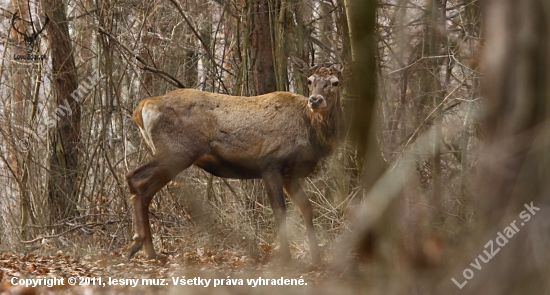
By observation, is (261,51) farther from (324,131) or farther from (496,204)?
(496,204)

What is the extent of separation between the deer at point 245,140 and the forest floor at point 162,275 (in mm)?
652

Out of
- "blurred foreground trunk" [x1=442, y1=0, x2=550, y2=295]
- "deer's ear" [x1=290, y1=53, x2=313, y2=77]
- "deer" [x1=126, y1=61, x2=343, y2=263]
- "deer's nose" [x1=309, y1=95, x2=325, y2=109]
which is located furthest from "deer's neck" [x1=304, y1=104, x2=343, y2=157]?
"blurred foreground trunk" [x1=442, y1=0, x2=550, y2=295]

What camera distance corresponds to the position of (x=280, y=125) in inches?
321

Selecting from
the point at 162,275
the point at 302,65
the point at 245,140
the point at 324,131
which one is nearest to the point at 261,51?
the point at 302,65

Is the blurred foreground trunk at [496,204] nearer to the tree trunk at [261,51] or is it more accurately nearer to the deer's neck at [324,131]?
the deer's neck at [324,131]

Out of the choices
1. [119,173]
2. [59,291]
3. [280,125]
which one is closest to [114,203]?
[119,173]

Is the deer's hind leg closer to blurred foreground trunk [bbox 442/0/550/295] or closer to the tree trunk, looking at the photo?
the tree trunk

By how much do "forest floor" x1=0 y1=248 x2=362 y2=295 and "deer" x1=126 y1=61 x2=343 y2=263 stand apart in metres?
0.65

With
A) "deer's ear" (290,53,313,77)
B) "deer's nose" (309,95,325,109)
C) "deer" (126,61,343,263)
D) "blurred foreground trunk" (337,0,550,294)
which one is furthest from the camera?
"deer's ear" (290,53,313,77)

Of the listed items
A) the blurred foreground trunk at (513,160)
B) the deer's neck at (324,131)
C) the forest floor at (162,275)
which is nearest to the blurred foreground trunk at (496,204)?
the blurred foreground trunk at (513,160)

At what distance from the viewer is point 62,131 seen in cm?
1279

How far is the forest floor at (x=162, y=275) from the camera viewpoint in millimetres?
5008

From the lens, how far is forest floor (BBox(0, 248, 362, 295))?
5008 millimetres

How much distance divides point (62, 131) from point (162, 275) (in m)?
7.01
